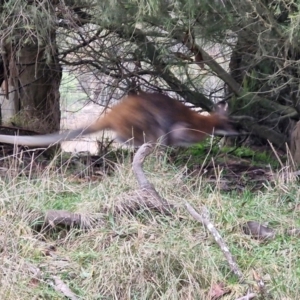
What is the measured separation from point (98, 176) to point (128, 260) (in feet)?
6.47

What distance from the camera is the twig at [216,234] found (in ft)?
14.7

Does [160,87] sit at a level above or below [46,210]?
above

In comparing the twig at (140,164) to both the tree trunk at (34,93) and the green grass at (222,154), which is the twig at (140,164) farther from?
the tree trunk at (34,93)

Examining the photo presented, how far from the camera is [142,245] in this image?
185 inches

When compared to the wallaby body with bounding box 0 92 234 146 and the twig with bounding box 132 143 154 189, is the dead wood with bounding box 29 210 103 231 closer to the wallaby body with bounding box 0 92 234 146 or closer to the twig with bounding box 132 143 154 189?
the twig with bounding box 132 143 154 189

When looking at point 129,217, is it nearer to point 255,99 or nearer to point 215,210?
point 215,210

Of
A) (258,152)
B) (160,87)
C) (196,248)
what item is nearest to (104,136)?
(160,87)

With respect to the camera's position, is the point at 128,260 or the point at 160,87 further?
the point at 160,87

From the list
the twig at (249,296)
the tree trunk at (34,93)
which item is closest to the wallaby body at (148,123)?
the tree trunk at (34,93)

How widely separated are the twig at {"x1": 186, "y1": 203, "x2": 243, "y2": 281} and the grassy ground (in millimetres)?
73

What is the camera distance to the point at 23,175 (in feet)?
19.5

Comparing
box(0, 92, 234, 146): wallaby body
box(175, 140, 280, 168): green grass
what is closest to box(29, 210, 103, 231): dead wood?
box(0, 92, 234, 146): wallaby body

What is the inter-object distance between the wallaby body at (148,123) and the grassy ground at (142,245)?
111 cm

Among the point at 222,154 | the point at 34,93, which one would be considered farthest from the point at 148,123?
the point at 34,93
